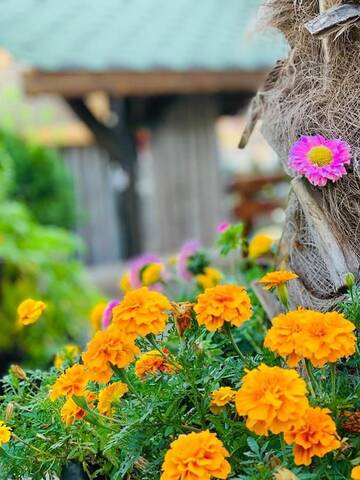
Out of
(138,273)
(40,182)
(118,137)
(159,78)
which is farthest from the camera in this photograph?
(40,182)

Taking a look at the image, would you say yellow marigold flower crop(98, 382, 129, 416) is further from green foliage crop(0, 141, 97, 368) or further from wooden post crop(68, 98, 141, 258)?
wooden post crop(68, 98, 141, 258)

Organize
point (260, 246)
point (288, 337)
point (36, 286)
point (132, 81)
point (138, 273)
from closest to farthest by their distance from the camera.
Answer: point (288, 337), point (260, 246), point (138, 273), point (36, 286), point (132, 81)

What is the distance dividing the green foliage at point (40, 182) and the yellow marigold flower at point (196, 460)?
5854mm

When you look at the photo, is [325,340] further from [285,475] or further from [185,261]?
[185,261]

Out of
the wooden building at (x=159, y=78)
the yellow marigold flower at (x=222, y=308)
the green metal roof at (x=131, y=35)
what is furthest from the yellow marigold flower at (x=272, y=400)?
the wooden building at (x=159, y=78)

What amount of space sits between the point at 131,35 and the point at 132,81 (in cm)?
102

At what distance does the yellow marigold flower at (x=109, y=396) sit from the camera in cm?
111

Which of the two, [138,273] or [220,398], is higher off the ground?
[220,398]

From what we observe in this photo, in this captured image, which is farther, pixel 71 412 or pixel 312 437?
pixel 71 412

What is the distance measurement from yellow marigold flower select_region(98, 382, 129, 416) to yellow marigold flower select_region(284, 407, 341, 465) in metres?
0.28

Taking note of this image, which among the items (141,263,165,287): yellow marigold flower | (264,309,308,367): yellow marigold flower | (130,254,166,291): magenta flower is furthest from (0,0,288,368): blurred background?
(264,309,308,367): yellow marigold flower

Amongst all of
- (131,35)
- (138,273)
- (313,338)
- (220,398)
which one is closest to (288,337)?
(313,338)

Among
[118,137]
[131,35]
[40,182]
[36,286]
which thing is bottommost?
[36,286]

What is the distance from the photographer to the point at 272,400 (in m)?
0.85
